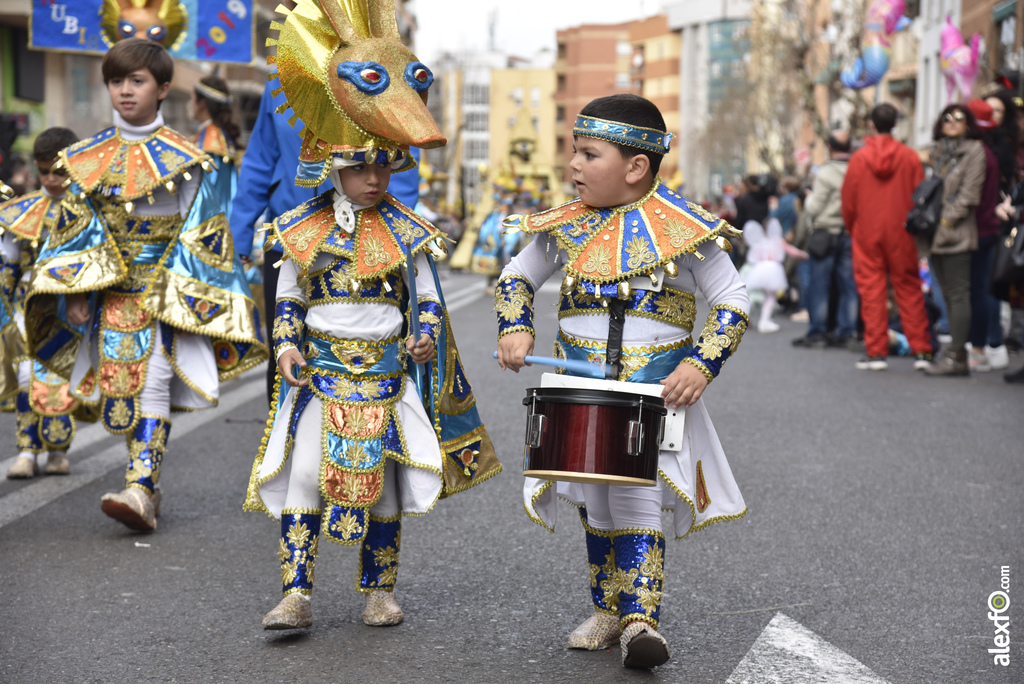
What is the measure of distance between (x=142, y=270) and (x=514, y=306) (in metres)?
2.30

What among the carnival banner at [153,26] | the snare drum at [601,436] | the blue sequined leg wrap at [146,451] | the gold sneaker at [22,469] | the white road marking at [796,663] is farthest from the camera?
the carnival banner at [153,26]

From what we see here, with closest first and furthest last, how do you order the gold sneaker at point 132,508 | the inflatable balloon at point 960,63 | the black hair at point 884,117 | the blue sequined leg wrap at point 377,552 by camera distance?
the blue sequined leg wrap at point 377,552 → the gold sneaker at point 132,508 → the black hair at point 884,117 → the inflatable balloon at point 960,63

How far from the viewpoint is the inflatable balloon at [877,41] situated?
2120 centimetres

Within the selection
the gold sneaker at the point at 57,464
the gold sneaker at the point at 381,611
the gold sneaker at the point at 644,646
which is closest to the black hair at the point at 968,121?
the gold sneaker at the point at 57,464

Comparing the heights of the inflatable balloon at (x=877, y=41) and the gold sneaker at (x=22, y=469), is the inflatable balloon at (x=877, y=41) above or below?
above

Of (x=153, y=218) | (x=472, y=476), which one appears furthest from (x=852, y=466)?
(x=153, y=218)

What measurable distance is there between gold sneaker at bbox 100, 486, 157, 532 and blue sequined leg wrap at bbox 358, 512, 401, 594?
132cm

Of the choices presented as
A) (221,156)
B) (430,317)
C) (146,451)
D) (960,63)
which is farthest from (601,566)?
(960,63)

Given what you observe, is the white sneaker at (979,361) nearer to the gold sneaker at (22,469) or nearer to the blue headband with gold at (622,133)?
the gold sneaker at (22,469)

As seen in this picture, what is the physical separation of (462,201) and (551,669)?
1446 inches

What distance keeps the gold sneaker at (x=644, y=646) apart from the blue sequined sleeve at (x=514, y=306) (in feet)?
2.86

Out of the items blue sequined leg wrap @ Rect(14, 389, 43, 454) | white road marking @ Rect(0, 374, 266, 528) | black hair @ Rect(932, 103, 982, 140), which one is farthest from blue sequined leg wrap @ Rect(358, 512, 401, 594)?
black hair @ Rect(932, 103, 982, 140)

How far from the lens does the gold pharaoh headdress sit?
13.0 feet

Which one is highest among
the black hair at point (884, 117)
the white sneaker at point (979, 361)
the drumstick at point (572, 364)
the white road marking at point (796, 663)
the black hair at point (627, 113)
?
the black hair at point (884, 117)
